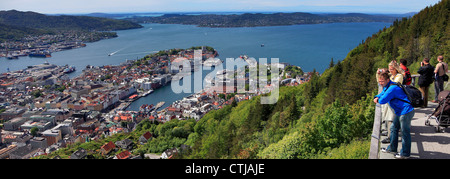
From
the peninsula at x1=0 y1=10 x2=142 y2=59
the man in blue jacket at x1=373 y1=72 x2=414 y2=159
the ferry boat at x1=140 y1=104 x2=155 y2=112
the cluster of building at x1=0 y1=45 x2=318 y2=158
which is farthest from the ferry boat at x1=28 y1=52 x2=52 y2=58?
the man in blue jacket at x1=373 y1=72 x2=414 y2=159

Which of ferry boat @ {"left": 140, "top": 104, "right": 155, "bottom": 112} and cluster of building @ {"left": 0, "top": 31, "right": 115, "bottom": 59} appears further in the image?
cluster of building @ {"left": 0, "top": 31, "right": 115, "bottom": 59}

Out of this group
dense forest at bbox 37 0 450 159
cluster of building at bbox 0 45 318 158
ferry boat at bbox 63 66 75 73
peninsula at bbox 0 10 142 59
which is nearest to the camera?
dense forest at bbox 37 0 450 159

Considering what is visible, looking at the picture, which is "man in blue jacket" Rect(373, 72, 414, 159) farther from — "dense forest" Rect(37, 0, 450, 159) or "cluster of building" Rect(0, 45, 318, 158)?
"cluster of building" Rect(0, 45, 318, 158)

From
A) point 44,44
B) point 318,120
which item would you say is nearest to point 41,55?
point 44,44

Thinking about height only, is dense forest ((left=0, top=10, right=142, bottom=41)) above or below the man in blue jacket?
above

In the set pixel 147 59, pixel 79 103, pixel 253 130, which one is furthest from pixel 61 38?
pixel 253 130

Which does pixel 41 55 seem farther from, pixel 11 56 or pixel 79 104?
pixel 79 104

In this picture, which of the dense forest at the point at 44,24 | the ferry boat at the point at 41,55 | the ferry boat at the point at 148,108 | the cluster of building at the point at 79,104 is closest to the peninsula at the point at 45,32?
the dense forest at the point at 44,24
